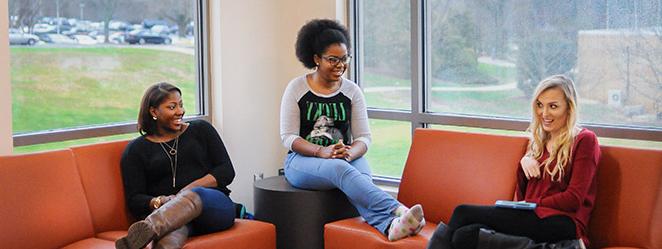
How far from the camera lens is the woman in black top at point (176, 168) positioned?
173 inches

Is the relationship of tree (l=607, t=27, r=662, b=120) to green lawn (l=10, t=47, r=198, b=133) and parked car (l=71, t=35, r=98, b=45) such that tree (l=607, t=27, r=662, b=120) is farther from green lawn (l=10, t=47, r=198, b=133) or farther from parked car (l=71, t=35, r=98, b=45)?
parked car (l=71, t=35, r=98, b=45)

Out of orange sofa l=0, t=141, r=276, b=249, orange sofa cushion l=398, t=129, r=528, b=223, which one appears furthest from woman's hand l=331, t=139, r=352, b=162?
orange sofa l=0, t=141, r=276, b=249

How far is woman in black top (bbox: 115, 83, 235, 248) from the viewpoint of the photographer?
439 centimetres

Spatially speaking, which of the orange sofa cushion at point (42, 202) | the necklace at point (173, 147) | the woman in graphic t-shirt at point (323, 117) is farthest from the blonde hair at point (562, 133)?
the orange sofa cushion at point (42, 202)

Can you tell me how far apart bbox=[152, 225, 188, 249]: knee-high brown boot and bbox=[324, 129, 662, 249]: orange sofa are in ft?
2.53

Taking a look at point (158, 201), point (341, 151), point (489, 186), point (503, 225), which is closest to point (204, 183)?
point (158, 201)

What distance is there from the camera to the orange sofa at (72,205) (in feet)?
13.8

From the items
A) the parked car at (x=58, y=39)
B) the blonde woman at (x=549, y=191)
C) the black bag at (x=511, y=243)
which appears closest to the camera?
the black bag at (x=511, y=243)

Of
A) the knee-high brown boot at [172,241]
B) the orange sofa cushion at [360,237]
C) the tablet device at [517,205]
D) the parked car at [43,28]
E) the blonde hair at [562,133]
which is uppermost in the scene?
the parked car at [43,28]

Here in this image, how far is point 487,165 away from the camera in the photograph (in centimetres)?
456

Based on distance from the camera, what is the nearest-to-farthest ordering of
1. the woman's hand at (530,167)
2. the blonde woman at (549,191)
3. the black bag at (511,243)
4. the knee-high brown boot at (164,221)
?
the black bag at (511,243) → the blonde woman at (549,191) → the knee-high brown boot at (164,221) → the woman's hand at (530,167)

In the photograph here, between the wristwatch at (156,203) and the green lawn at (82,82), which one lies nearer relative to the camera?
the wristwatch at (156,203)

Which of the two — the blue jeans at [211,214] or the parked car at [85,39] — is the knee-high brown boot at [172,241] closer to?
the blue jeans at [211,214]

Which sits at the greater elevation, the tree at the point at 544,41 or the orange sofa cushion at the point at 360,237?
the tree at the point at 544,41
